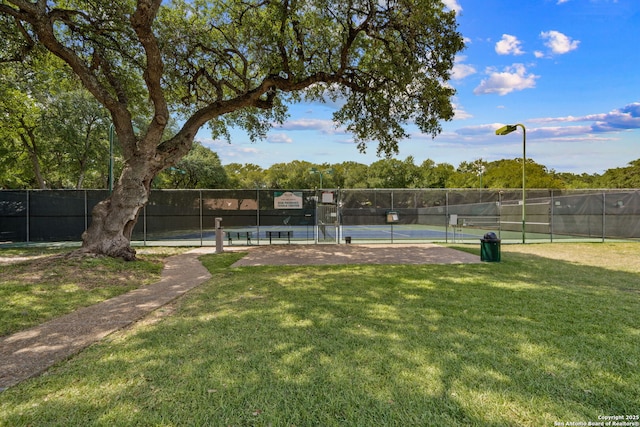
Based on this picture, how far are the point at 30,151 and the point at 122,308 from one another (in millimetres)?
23949

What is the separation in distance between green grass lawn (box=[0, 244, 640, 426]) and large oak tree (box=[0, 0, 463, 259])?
6.07 meters

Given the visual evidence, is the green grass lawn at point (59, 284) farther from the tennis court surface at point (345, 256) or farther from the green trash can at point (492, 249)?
the green trash can at point (492, 249)

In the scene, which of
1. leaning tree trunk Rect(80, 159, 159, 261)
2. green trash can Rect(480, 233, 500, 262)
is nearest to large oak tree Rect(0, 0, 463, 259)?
leaning tree trunk Rect(80, 159, 159, 261)

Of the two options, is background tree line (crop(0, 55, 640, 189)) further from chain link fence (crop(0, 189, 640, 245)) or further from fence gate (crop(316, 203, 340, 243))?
fence gate (crop(316, 203, 340, 243))

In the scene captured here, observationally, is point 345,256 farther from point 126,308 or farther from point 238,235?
point 126,308

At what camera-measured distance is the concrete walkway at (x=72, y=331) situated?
10.8ft

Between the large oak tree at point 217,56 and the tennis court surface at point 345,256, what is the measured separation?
13.8ft

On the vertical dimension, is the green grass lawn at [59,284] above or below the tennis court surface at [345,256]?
above

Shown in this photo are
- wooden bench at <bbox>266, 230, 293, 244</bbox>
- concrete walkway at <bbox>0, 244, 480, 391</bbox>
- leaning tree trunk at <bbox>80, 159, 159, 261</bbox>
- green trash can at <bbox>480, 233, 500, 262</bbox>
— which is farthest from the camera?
wooden bench at <bbox>266, 230, 293, 244</bbox>

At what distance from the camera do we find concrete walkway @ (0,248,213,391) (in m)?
3.30

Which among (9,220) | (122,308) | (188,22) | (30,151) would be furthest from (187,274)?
(30,151)

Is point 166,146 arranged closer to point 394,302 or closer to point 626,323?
point 394,302

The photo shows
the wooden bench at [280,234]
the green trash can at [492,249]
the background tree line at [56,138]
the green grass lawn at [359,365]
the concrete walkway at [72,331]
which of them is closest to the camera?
the green grass lawn at [359,365]

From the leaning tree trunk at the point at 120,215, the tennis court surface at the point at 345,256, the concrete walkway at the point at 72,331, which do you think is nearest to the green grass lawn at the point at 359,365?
the concrete walkway at the point at 72,331
